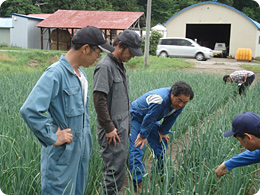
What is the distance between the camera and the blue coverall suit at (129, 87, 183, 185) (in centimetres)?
233

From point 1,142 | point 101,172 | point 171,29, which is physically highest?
point 171,29

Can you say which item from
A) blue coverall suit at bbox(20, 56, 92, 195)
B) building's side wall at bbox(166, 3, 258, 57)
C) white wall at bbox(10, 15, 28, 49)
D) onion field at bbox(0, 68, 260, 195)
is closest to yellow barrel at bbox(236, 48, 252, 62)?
building's side wall at bbox(166, 3, 258, 57)

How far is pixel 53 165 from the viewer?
1609mm

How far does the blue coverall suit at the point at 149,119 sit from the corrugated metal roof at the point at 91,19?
13.9 m

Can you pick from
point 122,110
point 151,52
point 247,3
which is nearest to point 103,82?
point 122,110

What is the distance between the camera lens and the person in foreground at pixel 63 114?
58.2 inches

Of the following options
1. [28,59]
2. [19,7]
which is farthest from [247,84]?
[19,7]

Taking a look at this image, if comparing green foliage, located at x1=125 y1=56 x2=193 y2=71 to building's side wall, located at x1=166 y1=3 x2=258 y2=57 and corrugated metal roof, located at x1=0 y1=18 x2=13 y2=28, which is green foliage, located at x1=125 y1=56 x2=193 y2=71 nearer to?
building's side wall, located at x1=166 y1=3 x2=258 y2=57

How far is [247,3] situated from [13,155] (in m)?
26.3

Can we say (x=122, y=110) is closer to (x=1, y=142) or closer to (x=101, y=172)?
(x=101, y=172)

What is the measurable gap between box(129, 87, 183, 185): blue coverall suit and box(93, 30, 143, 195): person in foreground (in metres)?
0.19

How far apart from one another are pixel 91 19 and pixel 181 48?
17.0 ft

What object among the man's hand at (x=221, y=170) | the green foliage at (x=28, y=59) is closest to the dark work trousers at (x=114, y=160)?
the man's hand at (x=221, y=170)

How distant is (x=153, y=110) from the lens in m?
2.31
